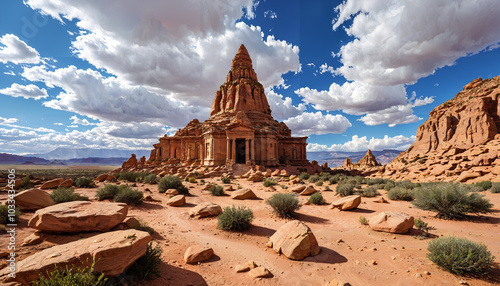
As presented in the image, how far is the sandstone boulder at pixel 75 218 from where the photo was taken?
18.4 feet

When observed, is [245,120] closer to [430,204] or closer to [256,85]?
[256,85]

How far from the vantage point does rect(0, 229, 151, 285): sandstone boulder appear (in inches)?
132

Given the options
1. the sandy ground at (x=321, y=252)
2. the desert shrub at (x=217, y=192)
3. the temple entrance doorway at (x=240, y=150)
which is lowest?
the sandy ground at (x=321, y=252)

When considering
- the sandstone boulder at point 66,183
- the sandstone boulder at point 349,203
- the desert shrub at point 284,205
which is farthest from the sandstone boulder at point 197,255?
the sandstone boulder at point 66,183

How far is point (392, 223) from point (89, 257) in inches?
362

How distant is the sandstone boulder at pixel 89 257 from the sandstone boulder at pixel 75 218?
6.37 ft

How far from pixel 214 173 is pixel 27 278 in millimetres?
24579

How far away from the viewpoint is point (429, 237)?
271 inches

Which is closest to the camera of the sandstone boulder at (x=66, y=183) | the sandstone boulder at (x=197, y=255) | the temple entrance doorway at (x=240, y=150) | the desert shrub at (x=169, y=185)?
the sandstone boulder at (x=197, y=255)

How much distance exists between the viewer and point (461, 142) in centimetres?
3108

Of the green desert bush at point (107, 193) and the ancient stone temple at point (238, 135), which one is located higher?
the ancient stone temple at point (238, 135)

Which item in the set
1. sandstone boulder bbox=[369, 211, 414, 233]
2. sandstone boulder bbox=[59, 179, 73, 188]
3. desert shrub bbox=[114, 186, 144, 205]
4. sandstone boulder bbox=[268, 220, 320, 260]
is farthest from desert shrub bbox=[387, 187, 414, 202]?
sandstone boulder bbox=[59, 179, 73, 188]

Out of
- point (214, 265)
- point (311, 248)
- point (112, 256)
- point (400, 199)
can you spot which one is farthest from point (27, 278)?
point (400, 199)

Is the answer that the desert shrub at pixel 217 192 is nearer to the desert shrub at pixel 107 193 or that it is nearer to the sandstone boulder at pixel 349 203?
the desert shrub at pixel 107 193
